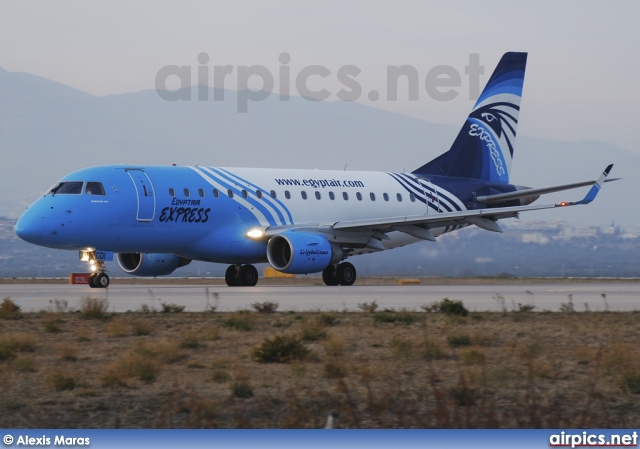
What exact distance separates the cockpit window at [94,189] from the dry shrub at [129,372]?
670 inches

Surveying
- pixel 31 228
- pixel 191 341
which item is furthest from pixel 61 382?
pixel 31 228

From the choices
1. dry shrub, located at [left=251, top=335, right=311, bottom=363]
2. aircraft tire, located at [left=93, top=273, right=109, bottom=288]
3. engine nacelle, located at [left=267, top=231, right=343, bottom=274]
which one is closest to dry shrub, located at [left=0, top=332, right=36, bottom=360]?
dry shrub, located at [left=251, top=335, right=311, bottom=363]

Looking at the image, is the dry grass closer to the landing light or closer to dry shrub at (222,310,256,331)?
dry shrub at (222,310,256,331)

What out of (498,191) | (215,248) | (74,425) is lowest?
(74,425)

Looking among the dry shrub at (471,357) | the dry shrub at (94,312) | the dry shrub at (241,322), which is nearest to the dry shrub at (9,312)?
the dry shrub at (94,312)

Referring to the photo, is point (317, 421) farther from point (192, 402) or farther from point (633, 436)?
point (633, 436)

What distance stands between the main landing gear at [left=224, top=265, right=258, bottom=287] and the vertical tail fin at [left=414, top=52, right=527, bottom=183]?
9.00m

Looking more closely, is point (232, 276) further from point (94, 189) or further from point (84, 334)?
point (84, 334)

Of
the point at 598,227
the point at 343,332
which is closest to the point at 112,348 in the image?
the point at 343,332

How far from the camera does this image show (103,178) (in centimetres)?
3019

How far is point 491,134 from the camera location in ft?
135

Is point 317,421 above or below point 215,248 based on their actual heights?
below

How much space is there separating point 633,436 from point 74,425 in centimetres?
524

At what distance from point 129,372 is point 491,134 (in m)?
30.2
